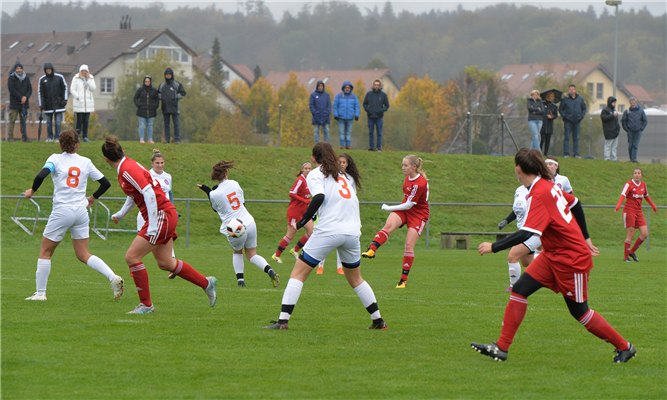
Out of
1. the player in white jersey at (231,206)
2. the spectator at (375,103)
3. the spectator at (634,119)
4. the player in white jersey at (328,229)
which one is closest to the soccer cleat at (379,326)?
the player in white jersey at (328,229)

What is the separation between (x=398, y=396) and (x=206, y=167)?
19052 mm

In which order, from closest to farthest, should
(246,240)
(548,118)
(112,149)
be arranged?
(112,149), (246,240), (548,118)

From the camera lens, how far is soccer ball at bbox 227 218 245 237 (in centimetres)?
1028

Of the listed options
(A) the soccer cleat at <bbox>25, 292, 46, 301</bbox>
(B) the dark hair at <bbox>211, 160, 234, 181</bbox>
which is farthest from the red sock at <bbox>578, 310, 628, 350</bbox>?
(A) the soccer cleat at <bbox>25, 292, 46, 301</bbox>

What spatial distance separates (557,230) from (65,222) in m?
5.76

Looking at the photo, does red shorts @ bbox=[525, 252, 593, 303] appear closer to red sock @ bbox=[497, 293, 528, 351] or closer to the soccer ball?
red sock @ bbox=[497, 293, 528, 351]

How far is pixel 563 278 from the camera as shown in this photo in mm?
5969

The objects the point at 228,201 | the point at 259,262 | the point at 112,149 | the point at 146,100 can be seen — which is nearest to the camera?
the point at 112,149

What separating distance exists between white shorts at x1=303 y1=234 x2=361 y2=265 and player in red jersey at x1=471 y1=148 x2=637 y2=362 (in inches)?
65.3

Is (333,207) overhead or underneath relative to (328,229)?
overhead

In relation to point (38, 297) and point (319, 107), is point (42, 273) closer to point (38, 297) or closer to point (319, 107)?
point (38, 297)

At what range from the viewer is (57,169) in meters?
8.97

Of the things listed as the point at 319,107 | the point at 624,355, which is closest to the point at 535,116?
the point at 319,107

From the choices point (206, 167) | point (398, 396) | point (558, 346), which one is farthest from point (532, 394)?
point (206, 167)
